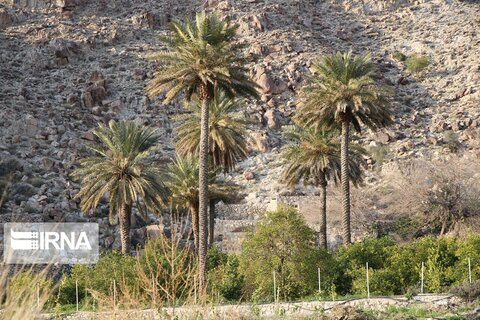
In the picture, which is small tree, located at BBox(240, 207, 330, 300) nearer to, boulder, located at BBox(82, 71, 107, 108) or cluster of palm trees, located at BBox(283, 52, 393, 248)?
cluster of palm trees, located at BBox(283, 52, 393, 248)

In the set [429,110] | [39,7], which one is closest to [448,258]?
[429,110]

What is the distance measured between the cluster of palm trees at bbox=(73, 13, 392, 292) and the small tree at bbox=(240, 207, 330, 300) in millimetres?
2134

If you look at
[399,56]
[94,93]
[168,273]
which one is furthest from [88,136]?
[168,273]

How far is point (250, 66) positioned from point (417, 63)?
721 inches

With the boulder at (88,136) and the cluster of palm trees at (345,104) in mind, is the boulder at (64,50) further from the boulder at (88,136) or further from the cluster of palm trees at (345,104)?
the cluster of palm trees at (345,104)

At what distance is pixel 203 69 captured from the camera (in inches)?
1144

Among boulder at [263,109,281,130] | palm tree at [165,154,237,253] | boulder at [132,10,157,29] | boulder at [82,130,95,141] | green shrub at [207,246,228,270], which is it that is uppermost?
boulder at [132,10,157,29]

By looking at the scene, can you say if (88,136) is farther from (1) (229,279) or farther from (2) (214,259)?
(1) (229,279)

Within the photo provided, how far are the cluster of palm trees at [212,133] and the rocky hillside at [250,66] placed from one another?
629 inches

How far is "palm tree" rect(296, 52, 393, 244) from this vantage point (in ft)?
112

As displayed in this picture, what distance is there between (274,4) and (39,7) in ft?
90.5

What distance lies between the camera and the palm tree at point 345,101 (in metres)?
34.2

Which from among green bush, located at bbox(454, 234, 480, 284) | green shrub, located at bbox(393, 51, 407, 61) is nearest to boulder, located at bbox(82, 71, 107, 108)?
green shrub, located at bbox(393, 51, 407, 61)

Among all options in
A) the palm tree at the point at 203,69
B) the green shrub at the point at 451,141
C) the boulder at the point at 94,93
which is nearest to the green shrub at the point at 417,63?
the green shrub at the point at 451,141
